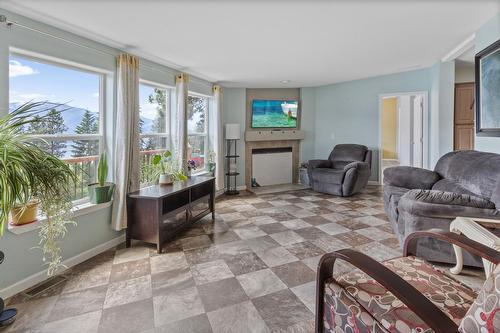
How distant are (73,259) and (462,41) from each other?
494 centimetres

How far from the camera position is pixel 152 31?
2664 mm

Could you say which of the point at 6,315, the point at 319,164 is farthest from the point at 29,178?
the point at 319,164

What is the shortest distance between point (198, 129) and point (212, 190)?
1593 millimetres

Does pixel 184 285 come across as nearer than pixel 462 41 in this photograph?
Yes

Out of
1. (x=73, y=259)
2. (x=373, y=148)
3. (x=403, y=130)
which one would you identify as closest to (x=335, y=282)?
(x=73, y=259)

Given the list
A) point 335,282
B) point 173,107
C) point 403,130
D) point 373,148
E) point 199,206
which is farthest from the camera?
point 403,130

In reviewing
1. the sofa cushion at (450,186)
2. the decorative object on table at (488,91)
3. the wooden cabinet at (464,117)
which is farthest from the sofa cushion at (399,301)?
the wooden cabinet at (464,117)

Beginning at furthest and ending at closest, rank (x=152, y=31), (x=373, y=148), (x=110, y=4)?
(x=373, y=148), (x=152, y=31), (x=110, y=4)

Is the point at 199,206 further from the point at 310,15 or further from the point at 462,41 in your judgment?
the point at 462,41

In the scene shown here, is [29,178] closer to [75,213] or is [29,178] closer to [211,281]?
[75,213]

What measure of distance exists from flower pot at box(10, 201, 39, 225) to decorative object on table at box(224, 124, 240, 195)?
360cm

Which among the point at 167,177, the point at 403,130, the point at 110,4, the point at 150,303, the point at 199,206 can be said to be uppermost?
the point at 110,4

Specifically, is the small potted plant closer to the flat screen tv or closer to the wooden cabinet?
the flat screen tv

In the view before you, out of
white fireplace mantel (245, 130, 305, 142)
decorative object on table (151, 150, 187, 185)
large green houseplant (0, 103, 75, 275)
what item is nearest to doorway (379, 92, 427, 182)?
white fireplace mantel (245, 130, 305, 142)
